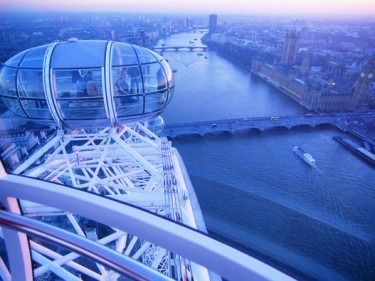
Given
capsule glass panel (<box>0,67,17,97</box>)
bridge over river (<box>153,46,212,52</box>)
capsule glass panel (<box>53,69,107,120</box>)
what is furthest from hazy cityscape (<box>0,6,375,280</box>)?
bridge over river (<box>153,46,212,52</box>)

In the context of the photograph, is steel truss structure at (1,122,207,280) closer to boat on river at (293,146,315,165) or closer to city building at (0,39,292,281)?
city building at (0,39,292,281)

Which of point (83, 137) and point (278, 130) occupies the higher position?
point (83, 137)

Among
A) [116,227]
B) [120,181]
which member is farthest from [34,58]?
[116,227]

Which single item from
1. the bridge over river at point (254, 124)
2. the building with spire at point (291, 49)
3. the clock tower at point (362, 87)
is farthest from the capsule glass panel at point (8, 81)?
the building with spire at point (291, 49)

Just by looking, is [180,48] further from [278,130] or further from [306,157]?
[306,157]

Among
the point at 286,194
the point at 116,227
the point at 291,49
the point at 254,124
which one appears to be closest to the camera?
the point at 116,227

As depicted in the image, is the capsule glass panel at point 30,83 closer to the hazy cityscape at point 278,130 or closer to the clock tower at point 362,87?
the hazy cityscape at point 278,130

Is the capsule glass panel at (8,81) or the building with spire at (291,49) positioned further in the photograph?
the building with spire at (291,49)
